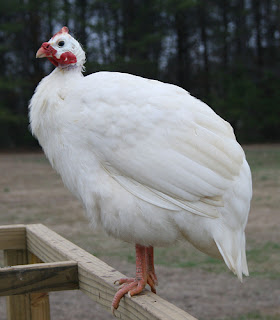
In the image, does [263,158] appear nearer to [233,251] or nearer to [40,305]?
[40,305]

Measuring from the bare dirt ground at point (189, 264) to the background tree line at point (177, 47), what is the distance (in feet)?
42.7

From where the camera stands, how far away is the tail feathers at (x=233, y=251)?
6.43 feet

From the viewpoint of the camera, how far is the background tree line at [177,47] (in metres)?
24.0

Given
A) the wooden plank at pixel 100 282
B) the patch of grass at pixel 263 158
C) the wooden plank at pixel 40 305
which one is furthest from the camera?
the patch of grass at pixel 263 158

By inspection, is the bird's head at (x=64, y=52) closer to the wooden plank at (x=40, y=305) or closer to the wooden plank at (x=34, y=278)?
the wooden plank at (x=34, y=278)

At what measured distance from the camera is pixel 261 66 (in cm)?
2612

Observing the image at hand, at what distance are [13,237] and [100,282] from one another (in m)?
0.88

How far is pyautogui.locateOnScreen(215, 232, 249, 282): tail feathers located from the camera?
1960 mm

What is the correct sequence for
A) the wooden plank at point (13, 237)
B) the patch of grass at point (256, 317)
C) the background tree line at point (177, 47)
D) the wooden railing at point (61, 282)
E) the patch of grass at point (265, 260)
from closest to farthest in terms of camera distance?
the wooden railing at point (61, 282) < the wooden plank at point (13, 237) < the patch of grass at point (256, 317) < the patch of grass at point (265, 260) < the background tree line at point (177, 47)

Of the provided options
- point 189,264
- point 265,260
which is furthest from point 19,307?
point 265,260

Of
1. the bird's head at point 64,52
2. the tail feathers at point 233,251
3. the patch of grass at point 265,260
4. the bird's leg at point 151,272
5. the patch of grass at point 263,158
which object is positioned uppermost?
the bird's head at point 64,52

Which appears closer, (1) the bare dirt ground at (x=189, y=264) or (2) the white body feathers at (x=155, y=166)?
(2) the white body feathers at (x=155, y=166)

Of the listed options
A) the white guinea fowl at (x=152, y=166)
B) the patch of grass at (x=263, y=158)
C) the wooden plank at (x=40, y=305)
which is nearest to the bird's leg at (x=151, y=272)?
the white guinea fowl at (x=152, y=166)

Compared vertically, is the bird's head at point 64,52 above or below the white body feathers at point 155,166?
above
